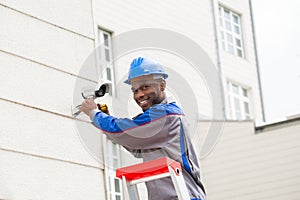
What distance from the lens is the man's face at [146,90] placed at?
3.80 meters

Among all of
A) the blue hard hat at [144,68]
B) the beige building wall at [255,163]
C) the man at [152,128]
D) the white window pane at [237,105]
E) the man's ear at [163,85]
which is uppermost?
the white window pane at [237,105]

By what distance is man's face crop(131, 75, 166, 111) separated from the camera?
3803 mm

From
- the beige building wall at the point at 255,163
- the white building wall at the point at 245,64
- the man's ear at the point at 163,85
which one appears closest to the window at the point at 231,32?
the white building wall at the point at 245,64

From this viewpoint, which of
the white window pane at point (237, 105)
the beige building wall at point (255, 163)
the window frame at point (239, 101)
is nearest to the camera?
the beige building wall at point (255, 163)

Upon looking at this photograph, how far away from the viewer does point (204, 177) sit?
16.7 metres

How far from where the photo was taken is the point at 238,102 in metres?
21.3

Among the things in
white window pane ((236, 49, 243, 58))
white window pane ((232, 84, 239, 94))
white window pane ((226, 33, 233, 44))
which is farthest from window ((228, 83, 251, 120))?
white window pane ((226, 33, 233, 44))

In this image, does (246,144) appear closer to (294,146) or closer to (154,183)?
(294,146)

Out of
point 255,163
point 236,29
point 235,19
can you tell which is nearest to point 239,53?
point 236,29

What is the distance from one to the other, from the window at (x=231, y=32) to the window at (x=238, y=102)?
108 cm

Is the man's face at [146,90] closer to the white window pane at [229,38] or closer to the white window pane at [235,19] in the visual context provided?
the white window pane at [229,38]

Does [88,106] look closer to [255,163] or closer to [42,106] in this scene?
[42,106]

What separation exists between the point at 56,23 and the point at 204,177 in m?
12.8

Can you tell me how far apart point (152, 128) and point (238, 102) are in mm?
17688
